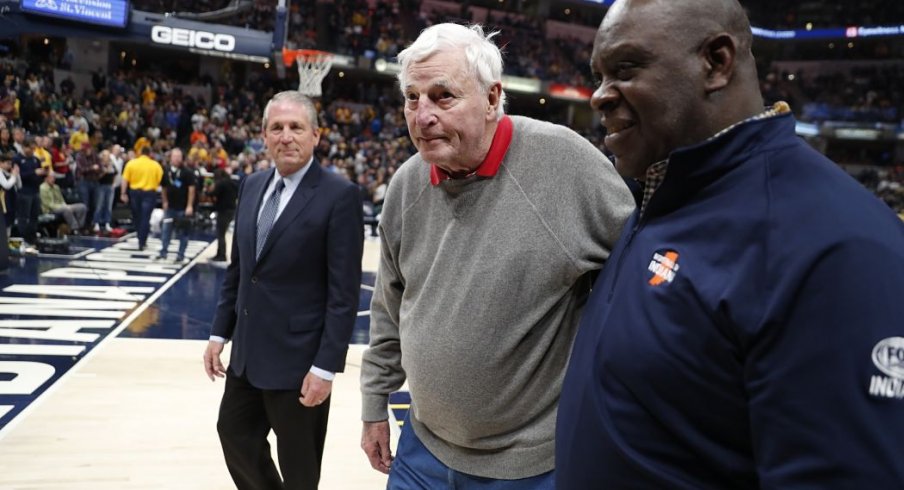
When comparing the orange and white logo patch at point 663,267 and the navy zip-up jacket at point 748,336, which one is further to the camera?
the orange and white logo patch at point 663,267

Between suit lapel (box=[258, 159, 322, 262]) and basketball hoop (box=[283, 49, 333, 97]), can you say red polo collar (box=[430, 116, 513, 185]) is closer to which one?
suit lapel (box=[258, 159, 322, 262])

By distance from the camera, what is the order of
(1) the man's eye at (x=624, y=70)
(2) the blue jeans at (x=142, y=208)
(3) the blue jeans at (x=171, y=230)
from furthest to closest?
(2) the blue jeans at (x=142, y=208), (3) the blue jeans at (x=171, y=230), (1) the man's eye at (x=624, y=70)

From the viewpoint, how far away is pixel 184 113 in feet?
63.9

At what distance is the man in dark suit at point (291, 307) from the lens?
2.71 metres

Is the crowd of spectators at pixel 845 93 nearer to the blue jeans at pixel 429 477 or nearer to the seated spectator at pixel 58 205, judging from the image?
the seated spectator at pixel 58 205

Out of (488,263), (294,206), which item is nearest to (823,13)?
(294,206)

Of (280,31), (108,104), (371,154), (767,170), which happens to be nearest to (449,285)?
(767,170)

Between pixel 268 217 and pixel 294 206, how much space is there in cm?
13

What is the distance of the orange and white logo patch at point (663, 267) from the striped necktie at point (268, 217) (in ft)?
6.73

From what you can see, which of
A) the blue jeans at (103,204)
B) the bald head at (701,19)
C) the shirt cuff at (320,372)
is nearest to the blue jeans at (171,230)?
the blue jeans at (103,204)

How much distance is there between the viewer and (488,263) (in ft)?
5.34

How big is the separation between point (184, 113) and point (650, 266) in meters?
20.2

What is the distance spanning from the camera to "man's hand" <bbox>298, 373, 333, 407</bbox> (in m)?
2.63

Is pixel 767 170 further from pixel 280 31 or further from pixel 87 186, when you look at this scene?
pixel 280 31
